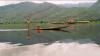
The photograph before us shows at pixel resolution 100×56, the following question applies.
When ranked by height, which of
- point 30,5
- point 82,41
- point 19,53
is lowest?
point 19,53

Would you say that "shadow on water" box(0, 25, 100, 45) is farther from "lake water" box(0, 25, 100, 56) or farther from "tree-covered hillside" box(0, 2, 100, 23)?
"tree-covered hillside" box(0, 2, 100, 23)

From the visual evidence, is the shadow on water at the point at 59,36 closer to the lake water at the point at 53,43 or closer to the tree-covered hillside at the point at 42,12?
the lake water at the point at 53,43

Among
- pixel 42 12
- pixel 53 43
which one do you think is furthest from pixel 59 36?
pixel 42 12

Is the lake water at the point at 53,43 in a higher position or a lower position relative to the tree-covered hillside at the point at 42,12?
lower

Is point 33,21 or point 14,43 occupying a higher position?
point 33,21

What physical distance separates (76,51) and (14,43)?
748mm

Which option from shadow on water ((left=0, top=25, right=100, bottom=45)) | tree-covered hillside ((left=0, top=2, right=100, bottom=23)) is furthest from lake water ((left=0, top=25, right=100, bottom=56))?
tree-covered hillside ((left=0, top=2, right=100, bottom=23))

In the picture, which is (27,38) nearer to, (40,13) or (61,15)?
(40,13)

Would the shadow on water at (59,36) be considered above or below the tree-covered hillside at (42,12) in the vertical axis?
below

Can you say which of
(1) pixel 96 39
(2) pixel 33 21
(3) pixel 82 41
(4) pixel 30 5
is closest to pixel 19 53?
(2) pixel 33 21

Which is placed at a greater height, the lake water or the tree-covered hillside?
the tree-covered hillside

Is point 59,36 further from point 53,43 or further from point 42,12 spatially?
point 42,12

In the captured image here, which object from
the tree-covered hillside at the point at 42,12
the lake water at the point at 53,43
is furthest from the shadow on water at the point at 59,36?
the tree-covered hillside at the point at 42,12

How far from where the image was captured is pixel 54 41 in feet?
6.87
